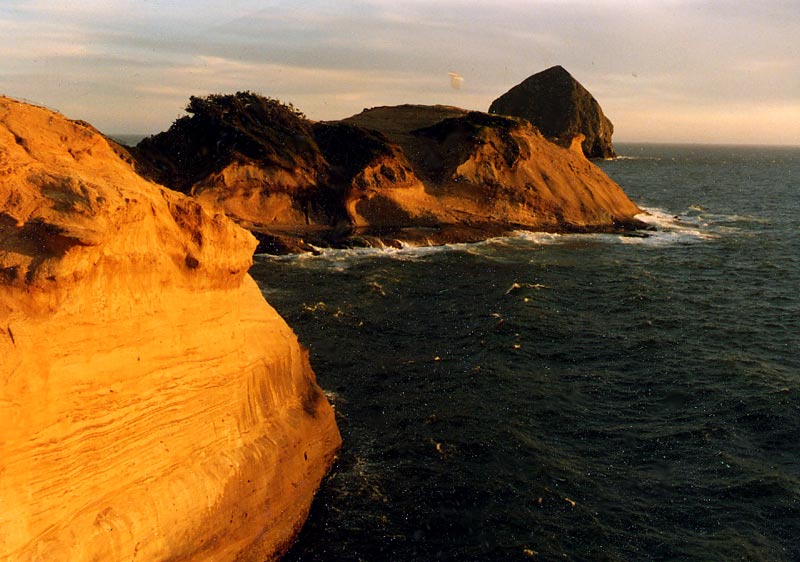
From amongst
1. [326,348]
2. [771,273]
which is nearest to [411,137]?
[771,273]

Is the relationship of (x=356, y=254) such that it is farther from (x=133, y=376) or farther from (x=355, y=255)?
(x=133, y=376)

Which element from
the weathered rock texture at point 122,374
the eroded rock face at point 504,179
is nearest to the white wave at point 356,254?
the eroded rock face at point 504,179

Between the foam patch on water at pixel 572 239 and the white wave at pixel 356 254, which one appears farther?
the foam patch on water at pixel 572 239

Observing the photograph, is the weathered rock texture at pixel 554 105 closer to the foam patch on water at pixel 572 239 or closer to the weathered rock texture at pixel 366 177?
the foam patch on water at pixel 572 239

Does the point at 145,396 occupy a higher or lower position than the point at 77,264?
lower

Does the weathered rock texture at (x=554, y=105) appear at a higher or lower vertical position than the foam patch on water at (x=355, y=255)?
higher

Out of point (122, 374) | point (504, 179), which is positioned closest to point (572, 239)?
point (504, 179)

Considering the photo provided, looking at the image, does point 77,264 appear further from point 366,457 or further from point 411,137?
point 411,137
